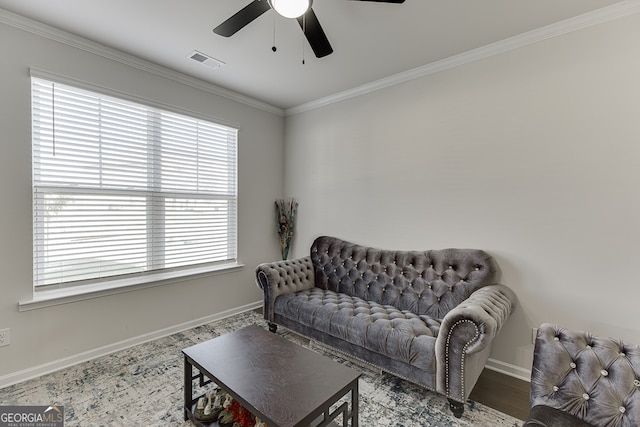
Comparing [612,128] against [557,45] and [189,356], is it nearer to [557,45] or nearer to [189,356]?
[557,45]

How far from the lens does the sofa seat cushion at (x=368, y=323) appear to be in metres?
2.00

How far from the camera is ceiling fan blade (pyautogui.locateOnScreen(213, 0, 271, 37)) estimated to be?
1.58 m

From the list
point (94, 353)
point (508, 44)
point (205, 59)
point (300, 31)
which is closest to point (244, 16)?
point (300, 31)

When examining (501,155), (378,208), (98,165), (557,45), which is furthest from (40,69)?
(557,45)

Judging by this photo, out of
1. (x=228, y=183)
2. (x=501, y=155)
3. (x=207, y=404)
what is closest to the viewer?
(x=207, y=404)

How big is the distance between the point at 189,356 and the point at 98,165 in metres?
2.00

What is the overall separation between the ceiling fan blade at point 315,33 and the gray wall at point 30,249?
197 cm

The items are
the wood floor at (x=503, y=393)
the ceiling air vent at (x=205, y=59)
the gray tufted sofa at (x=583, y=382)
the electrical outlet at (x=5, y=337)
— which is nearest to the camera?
the gray tufted sofa at (x=583, y=382)

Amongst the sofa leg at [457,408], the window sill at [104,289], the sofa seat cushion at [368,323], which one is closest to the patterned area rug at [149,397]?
the sofa leg at [457,408]

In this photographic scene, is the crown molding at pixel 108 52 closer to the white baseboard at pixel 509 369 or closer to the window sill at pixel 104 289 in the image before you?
the window sill at pixel 104 289

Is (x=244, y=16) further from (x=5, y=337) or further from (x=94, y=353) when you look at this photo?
(x=94, y=353)

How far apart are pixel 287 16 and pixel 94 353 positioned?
3.13m

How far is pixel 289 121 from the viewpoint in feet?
13.9

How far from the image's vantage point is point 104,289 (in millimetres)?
2584
